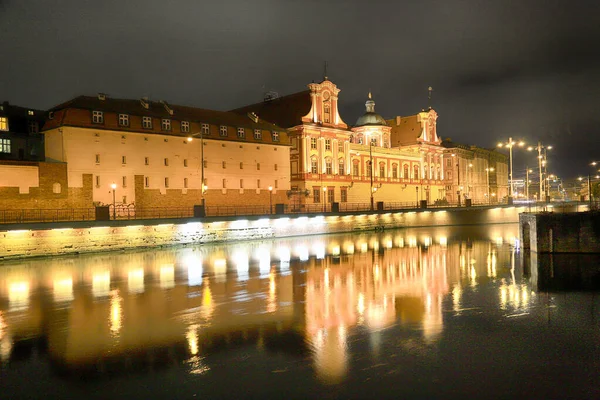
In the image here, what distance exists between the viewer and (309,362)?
11391mm

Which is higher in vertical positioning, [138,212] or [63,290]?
[138,212]

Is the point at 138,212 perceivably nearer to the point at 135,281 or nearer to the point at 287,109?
the point at 135,281

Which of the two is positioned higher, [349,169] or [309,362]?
[349,169]

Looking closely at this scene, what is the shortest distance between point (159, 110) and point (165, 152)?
17.3ft

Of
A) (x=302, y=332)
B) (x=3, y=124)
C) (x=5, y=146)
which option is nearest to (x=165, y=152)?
(x=5, y=146)

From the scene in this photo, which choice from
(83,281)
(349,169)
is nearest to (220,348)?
(83,281)

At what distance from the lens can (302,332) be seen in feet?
45.9

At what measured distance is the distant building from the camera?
147 feet

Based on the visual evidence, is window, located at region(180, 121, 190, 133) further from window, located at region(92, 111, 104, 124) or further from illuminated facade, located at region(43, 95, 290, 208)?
window, located at region(92, 111, 104, 124)

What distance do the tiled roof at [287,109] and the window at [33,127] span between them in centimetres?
3259

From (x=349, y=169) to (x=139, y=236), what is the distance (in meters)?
41.4

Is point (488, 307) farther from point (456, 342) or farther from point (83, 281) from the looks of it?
point (83, 281)

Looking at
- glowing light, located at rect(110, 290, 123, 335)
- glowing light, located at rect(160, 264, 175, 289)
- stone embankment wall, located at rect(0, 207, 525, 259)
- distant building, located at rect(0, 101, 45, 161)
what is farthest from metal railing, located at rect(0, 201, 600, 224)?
glowing light, located at rect(110, 290, 123, 335)

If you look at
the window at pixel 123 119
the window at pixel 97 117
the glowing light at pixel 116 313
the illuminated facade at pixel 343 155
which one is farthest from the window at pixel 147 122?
the glowing light at pixel 116 313
